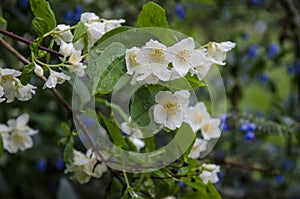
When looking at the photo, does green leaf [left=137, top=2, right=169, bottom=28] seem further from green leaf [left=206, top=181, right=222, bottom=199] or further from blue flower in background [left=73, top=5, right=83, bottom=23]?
blue flower in background [left=73, top=5, right=83, bottom=23]

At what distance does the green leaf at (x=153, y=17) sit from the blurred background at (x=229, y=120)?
1.60 feet

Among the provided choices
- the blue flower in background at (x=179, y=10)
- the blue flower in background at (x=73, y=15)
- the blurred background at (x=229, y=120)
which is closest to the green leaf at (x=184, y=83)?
the blurred background at (x=229, y=120)

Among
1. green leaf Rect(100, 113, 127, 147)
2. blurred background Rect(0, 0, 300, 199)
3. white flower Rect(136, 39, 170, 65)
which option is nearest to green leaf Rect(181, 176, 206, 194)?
green leaf Rect(100, 113, 127, 147)

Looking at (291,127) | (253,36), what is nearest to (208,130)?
(291,127)

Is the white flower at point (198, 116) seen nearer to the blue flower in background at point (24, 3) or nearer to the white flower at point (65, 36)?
the white flower at point (65, 36)

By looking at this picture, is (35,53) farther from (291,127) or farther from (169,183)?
(291,127)

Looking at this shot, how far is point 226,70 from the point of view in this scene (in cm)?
158

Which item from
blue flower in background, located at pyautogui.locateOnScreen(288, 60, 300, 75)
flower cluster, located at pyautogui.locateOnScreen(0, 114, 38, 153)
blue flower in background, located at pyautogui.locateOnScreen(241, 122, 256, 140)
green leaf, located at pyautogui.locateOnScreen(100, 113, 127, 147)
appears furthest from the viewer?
blue flower in background, located at pyautogui.locateOnScreen(288, 60, 300, 75)

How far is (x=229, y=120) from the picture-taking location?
3.98ft

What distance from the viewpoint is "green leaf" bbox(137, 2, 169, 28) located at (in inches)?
27.3

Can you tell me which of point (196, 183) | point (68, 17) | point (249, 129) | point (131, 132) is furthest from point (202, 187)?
point (68, 17)

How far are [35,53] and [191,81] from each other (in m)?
0.20

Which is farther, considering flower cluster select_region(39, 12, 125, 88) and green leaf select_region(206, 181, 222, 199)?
green leaf select_region(206, 181, 222, 199)

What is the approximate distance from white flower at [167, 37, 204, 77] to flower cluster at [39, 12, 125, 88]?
111 millimetres
